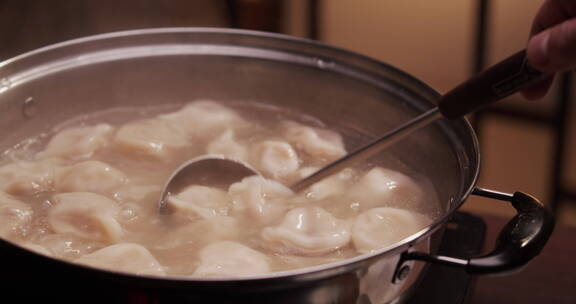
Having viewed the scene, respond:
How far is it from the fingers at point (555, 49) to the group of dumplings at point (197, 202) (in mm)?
508

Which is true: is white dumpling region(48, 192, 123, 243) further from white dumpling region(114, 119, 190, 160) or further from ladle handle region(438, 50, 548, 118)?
ladle handle region(438, 50, 548, 118)

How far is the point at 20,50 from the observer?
227cm

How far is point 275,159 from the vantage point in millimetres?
1795

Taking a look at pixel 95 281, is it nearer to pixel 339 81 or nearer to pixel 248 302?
pixel 248 302

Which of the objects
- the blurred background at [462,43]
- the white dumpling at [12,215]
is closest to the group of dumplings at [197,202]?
the white dumpling at [12,215]

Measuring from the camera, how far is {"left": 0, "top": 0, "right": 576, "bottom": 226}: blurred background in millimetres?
3232

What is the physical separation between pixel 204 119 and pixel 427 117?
2.61 ft

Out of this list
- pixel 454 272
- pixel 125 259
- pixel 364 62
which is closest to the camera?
pixel 125 259

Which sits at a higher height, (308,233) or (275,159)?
(275,159)

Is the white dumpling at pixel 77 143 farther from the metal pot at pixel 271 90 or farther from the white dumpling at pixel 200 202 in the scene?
the white dumpling at pixel 200 202

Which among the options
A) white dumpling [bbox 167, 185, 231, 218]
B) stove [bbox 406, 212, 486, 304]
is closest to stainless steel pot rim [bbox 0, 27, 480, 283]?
stove [bbox 406, 212, 486, 304]

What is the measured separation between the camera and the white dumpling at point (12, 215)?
1.43 metres

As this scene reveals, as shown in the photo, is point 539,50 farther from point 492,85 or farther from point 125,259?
point 125,259

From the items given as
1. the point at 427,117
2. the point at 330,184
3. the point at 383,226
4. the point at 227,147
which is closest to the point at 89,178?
the point at 227,147
